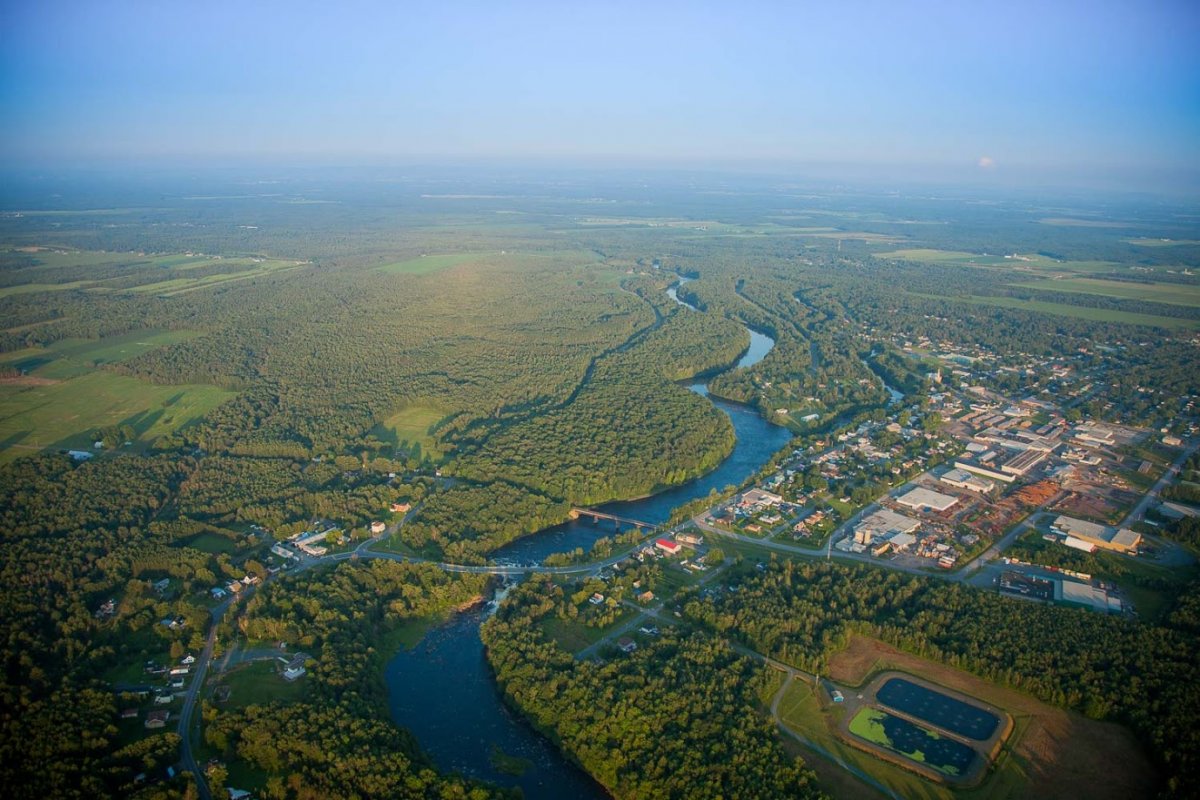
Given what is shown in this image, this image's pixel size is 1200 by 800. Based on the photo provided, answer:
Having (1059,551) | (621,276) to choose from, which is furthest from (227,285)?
(1059,551)

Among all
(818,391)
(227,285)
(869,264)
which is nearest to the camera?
(818,391)

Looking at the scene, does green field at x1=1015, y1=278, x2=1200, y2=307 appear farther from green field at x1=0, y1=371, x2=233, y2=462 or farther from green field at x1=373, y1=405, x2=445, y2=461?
green field at x1=0, y1=371, x2=233, y2=462

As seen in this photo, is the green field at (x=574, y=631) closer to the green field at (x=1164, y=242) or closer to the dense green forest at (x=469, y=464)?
the dense green forest at (x=469, y=464)

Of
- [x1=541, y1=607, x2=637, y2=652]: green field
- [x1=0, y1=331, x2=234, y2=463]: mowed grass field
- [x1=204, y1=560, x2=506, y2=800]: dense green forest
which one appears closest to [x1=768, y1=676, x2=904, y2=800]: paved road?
[x1=541, y1=607, x2=637, y2=652]: green field

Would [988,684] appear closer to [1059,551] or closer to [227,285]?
[1059,551]

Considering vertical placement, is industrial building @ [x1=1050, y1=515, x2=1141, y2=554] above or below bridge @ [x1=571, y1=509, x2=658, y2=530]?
above
